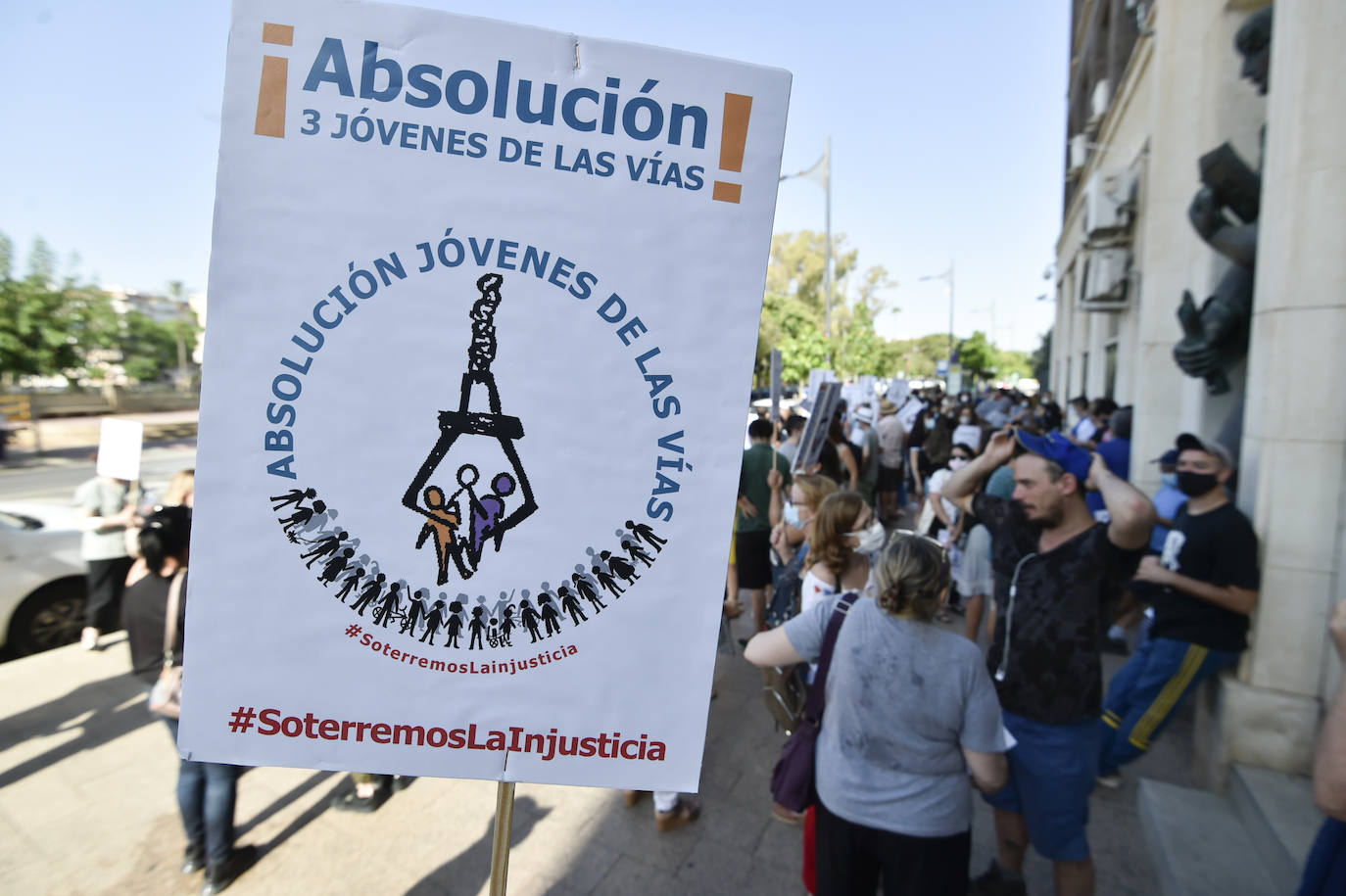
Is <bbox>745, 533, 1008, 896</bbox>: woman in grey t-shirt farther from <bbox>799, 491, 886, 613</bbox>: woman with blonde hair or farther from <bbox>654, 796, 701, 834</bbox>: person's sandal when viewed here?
<bbox>654, 796, 701, 834</bbox>: person's sandal

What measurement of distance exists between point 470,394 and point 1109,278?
13.2m

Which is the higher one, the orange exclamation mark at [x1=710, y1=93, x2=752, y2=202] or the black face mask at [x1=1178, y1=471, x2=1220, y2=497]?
the orange exclamation mark at [x1=710, y1=93, x2=752, y2=202]

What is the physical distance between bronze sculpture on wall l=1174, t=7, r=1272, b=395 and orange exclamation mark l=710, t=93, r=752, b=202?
5002 mm

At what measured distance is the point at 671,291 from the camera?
144 cm

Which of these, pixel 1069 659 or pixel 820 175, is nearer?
pixel 1069 659

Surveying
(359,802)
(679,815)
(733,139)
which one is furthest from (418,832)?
(733,139)

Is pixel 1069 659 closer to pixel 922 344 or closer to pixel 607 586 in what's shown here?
pixel 607 586

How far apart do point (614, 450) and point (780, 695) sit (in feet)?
5.61

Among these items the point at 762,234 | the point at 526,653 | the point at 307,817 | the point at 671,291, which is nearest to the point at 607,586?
the point at 526,653

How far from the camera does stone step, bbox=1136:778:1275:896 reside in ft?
10.4

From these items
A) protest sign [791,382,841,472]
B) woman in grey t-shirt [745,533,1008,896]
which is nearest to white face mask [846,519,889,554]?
woman in grey t-shirt [745,533,1008,896]

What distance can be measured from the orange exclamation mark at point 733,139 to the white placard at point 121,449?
4908 mm

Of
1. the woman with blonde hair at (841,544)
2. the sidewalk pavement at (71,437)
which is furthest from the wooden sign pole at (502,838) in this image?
the sidewalk pavement at (71,437)

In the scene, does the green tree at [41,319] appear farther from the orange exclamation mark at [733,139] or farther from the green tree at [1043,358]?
the green tree at [1043,358]
